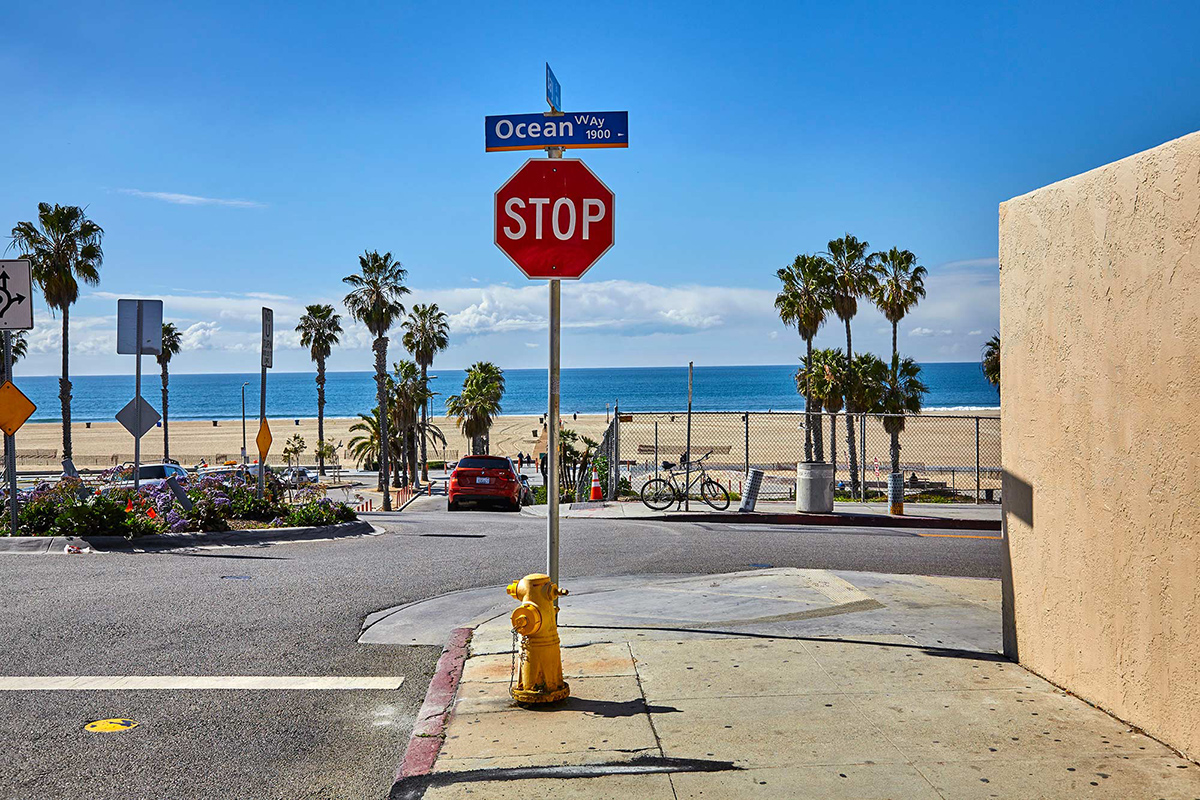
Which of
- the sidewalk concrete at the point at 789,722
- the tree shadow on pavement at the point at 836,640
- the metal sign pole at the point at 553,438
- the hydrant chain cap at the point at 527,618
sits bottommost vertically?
the sidewalk concrete at the point at 789,722

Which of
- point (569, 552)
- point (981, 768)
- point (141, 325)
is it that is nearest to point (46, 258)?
point (141, 325)

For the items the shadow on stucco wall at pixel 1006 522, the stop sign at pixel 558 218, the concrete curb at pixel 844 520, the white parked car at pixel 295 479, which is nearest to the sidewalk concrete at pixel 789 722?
the shadow on stucco wall at pixel 1006 522

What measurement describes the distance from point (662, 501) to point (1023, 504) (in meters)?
12.7

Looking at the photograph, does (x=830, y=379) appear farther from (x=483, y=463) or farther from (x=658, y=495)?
(x=658, y=495)

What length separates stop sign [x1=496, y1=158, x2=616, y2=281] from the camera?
5.84 meters

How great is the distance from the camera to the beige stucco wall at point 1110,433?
4430 mm

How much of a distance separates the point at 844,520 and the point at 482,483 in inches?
392

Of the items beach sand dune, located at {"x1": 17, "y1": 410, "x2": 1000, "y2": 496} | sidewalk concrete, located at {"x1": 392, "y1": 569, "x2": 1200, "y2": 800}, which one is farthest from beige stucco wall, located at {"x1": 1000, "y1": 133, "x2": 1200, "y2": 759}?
beach sand dune, located at {"x1": 17, "y1": 410, "x2": 1000, "y2": 496}

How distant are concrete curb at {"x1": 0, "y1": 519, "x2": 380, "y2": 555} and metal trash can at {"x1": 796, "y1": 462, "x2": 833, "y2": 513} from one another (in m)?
7.90

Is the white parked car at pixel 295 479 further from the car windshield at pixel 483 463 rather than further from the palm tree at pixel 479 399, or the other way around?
the palm tree at pixel 479 399

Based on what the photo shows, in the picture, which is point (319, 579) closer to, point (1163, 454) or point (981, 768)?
point (981, 768)

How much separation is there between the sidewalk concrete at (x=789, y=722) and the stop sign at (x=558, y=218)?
8.54 feet

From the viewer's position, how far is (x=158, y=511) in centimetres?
1349

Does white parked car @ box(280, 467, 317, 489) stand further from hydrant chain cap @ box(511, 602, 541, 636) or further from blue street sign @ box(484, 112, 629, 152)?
hydrant chain cap @ box(511, 602, 541, 636)
